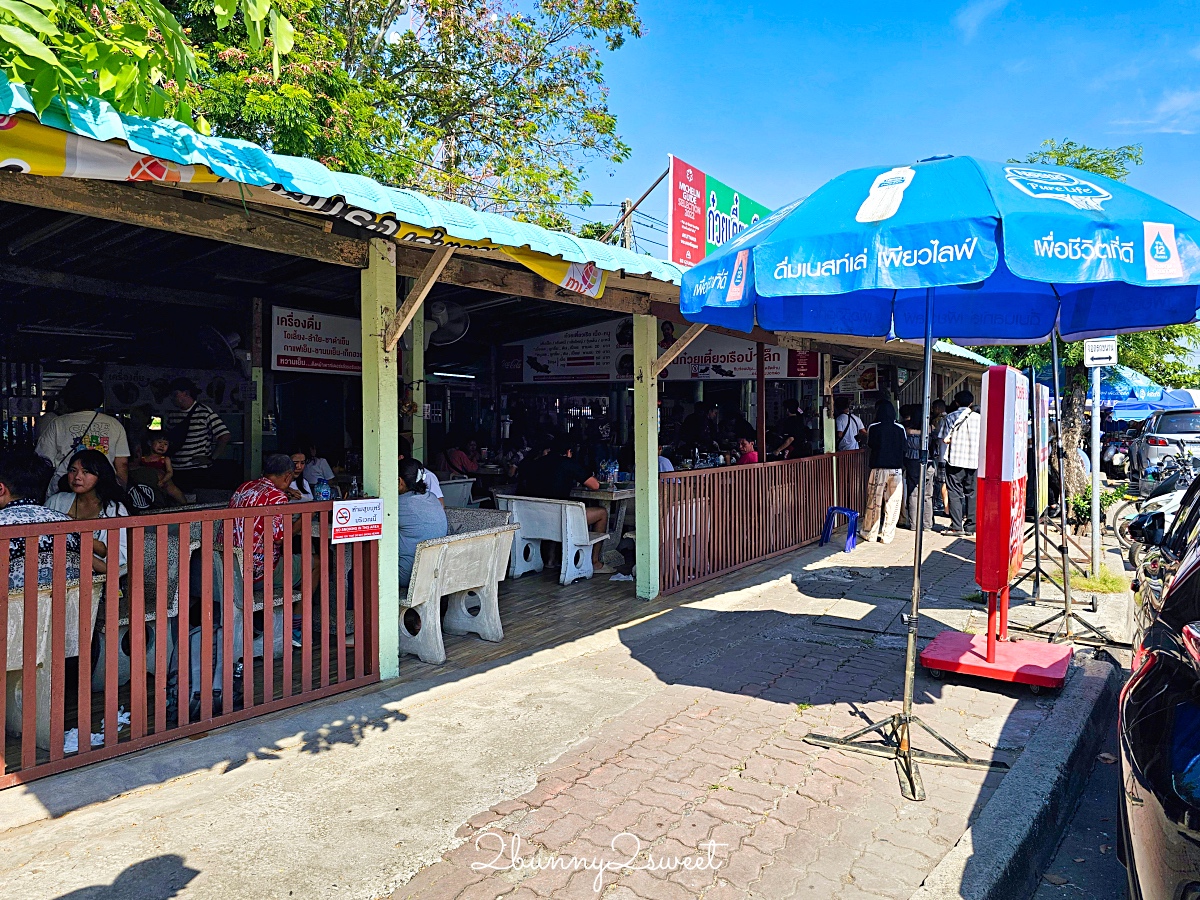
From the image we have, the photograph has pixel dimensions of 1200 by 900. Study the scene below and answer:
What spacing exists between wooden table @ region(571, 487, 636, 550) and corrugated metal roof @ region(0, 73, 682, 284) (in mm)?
3425

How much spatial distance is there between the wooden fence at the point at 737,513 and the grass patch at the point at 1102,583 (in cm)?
305

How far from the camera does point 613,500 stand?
26.8 ft

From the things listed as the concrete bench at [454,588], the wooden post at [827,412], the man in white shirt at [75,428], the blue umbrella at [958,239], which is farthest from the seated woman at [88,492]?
the wooden post at [827,412]

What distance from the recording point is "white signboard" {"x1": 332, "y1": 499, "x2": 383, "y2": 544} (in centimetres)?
451

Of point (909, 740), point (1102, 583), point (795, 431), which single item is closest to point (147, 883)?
point (909, 740)

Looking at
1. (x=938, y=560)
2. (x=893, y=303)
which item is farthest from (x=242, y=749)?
(x=938, y=560)

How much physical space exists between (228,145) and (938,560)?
27.7ft

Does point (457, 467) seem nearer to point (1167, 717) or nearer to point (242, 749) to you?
point (242, 749)

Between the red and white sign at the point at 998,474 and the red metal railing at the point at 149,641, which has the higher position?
the red and white sign at the point at 998,474

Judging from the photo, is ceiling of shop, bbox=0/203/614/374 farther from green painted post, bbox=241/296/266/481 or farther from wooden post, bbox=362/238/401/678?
wooden post, bbox=362/238/401/678

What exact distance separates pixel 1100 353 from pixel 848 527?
3629mm

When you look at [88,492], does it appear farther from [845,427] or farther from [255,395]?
[845,427]

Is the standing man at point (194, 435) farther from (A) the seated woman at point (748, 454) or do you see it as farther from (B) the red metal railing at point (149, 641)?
(A) the seated woman at point (748, 454)

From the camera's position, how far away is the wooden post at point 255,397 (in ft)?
27.6
